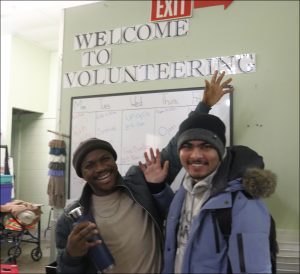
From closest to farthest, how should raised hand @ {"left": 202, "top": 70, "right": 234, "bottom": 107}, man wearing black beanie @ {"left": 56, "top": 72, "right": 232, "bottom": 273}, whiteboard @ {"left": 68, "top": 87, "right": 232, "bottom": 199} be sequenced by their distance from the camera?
man wearing black beanie @ {"left": 56, "top": 72, "right": 232, "bottom": 273}, raised hand @ {"left": 202, "top": 70, "right": 234, "bottom": 107}, whiteboard @ {"left": 68, "top": 87, "right": 232, "bottom": 199}

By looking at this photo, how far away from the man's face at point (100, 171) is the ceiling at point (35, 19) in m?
2.58

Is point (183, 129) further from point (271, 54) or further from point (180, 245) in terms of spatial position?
point (271, 54)

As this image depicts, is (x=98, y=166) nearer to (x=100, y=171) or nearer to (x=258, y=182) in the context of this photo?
(x=100, y=171)

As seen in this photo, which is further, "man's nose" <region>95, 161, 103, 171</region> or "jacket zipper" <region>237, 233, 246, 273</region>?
"man's nose" <region>95, 161, 103, 171</region>

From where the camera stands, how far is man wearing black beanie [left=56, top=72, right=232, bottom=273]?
1.35 m

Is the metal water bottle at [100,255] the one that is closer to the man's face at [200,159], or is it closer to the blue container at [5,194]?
the man's face at [200,159]

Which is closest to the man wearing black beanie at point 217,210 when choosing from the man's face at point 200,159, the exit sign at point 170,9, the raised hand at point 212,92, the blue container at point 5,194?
the man's face at point 200,159

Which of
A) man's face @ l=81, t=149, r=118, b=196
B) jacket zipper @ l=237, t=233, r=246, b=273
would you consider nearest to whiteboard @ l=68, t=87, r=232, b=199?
man's face @ l=81, t=149, r=118, b=196

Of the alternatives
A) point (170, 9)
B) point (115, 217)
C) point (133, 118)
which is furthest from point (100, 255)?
point (170, 9)

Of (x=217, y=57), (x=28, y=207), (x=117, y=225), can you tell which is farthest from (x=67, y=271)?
(x=217, y=57)

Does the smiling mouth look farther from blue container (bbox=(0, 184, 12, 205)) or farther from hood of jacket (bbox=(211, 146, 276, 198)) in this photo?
blue container (bbox=(0, 184, 12, 205))

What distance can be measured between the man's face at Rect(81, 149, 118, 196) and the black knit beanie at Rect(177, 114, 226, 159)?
0.32 meters

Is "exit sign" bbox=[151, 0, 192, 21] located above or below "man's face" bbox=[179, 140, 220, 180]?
above

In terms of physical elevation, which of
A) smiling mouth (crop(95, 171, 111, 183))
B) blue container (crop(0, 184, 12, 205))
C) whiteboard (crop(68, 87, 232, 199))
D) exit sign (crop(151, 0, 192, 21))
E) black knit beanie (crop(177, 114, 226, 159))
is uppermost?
exit sign (crop(151, 0, 192, 21))
